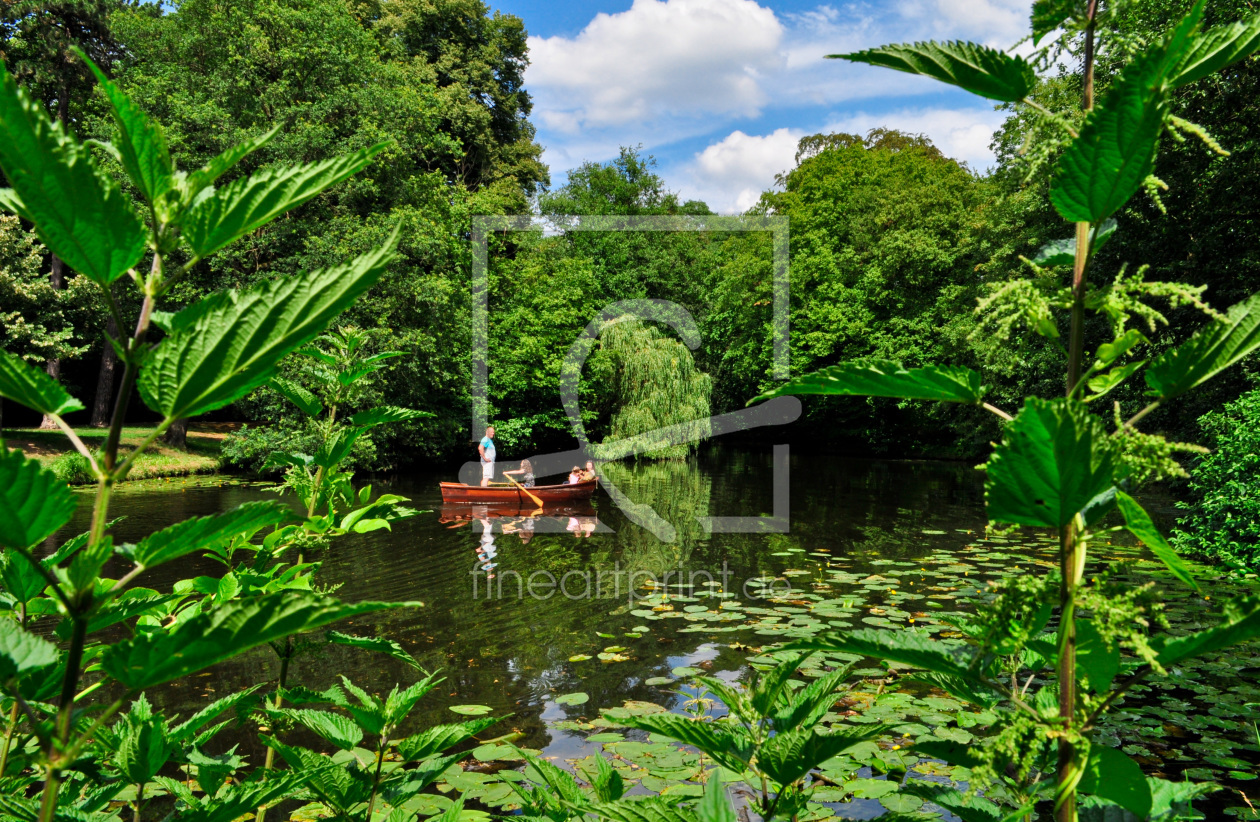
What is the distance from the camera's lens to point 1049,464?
70 cm

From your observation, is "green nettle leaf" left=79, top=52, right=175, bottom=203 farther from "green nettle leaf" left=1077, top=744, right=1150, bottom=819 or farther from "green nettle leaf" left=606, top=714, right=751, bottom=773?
"green nettle leaf" left=1077, top=744, right=1150, bottom=819

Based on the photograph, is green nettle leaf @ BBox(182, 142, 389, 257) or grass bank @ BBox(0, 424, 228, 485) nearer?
green nettle leaf @ BBox(182, 142, 389, 257)

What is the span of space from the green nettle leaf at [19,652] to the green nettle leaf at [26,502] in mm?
106

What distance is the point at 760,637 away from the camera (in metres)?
6.71

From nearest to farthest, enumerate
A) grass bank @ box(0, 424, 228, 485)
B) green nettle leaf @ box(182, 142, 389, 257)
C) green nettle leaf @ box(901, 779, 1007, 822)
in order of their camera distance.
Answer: green nettle leaf @ box(182, 142, 389, 257), green nettle leaf @ box(901, 779, 1007, 822), grass bank @ box(0, 424, 228, 485)

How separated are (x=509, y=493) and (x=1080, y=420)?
15097 mm

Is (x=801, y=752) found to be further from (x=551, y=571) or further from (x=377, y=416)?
(x=551, y=571)

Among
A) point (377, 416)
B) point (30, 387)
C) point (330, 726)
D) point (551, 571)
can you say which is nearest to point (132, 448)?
point (551, 571)

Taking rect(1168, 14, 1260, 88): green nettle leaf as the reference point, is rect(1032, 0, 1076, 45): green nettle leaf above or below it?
above

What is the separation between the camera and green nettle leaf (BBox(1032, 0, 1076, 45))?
35.0 inches

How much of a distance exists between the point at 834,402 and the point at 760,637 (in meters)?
25.5

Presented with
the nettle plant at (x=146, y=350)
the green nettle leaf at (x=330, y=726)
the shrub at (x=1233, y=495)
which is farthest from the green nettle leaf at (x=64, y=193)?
the shrub at (x=1233, y=495)

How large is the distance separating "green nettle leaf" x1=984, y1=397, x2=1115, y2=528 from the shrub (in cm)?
829

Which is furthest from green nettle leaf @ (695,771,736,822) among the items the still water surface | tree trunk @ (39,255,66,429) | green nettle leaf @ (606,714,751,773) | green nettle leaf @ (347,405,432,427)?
tree trunk @ (39,255,66,429)
